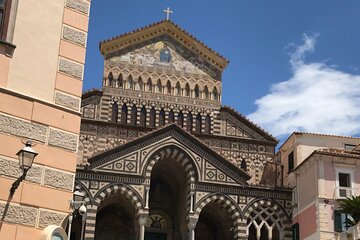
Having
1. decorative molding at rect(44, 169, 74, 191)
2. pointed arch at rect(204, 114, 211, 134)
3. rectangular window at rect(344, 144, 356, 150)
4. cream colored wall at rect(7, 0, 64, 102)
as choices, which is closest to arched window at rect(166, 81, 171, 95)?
pointed arch at rect(204, 114, 211, 134)

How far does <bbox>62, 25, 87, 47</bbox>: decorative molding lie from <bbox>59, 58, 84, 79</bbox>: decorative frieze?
0.37 meters

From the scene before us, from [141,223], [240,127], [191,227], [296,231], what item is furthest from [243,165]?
[141,223]

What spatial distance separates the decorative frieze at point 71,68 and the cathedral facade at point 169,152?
1521 cm

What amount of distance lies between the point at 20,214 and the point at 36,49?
2.36 meters

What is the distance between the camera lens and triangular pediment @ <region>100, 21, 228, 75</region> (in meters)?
31.0

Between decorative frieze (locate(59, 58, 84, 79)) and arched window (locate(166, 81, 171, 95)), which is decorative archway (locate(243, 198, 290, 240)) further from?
decorative frieze (locate(59, 58, 84, 79))

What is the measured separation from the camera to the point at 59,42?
26.6 feet

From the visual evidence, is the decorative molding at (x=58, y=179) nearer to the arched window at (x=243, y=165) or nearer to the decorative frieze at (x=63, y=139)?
the decorative frieze at (x=63, y=139)

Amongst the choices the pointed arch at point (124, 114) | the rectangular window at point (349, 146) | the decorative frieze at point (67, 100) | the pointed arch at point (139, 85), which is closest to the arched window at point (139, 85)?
the pointed arch at point (139, 85)

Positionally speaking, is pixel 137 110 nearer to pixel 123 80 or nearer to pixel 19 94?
pixel 123 80

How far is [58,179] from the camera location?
748cm

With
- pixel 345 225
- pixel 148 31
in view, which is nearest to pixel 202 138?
pixel 148 31

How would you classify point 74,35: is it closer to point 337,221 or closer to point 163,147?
point 163,147

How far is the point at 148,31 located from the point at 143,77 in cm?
281
